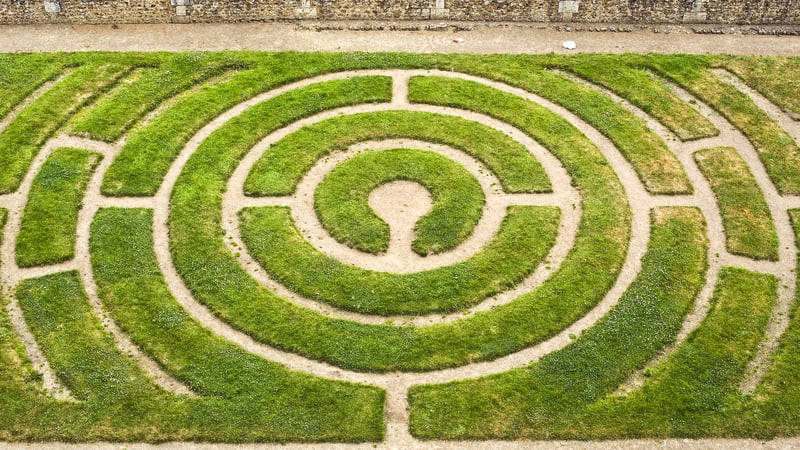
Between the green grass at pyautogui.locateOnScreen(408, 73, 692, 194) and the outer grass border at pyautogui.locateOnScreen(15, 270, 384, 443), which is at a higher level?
the green grass at pyautogui.locateOnScreen(408, 73, 692, 194)

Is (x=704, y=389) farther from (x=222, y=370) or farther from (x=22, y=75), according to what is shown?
(x=22, y=75)

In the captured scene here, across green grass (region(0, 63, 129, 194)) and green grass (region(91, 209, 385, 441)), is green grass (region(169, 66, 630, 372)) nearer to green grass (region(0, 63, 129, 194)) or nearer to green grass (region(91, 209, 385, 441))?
green grass (region(91, 209, 385, 441))

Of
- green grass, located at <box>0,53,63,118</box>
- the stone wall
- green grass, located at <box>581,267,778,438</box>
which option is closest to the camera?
green grass, located at <box>581,267,778,438</box>

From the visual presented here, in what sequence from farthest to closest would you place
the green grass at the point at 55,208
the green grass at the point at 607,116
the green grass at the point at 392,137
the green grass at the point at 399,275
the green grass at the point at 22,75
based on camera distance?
the green grass at the point at 22,75 < the green grass at the point at 607,116 < the green grass at the point at 392,137 < the green grass at the point at 55,208 < the green grass at the point at 399,275

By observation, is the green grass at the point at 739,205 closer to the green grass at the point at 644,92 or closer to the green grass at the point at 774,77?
the green grass at the point at 644,92

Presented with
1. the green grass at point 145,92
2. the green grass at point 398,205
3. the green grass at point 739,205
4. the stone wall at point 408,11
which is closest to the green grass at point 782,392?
the green grass at point 739,205

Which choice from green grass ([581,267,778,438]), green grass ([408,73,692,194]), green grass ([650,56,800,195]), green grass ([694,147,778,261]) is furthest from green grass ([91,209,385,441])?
green grass ([650,56,800,195])

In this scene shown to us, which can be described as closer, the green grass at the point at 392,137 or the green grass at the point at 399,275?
the green grass at the point at 399,275
